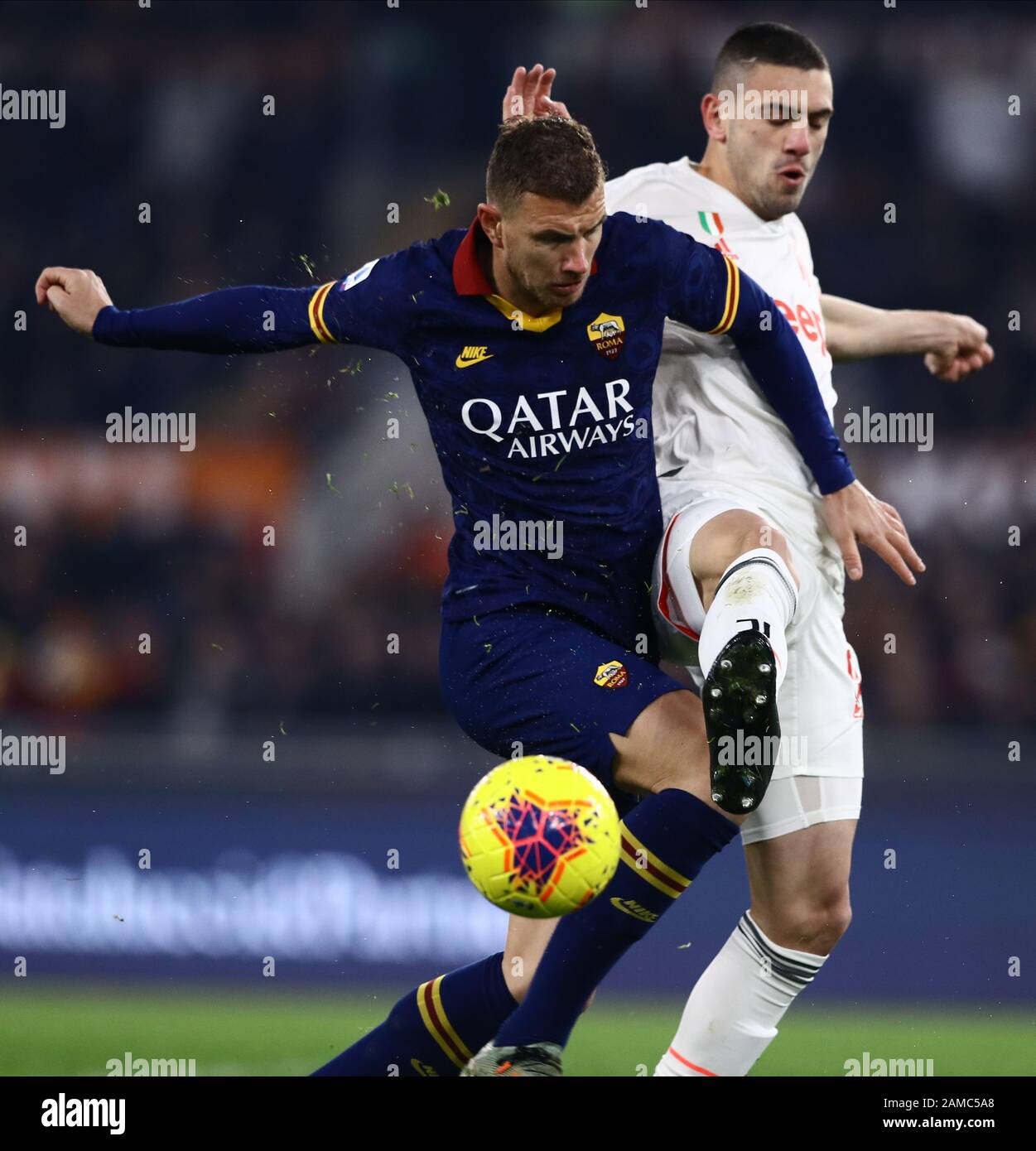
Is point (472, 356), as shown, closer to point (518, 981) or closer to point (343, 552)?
point (518, 981)

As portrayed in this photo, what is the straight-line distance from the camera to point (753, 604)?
3859 millimetres

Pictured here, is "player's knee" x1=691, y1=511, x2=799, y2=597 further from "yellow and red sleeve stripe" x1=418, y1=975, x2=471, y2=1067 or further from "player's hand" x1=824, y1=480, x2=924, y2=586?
"yellow and red sleeve stripe" x1=418, y1=975, x2=471, y2=1067

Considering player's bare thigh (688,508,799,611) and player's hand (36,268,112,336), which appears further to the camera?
player's hand (36,268,112,336)

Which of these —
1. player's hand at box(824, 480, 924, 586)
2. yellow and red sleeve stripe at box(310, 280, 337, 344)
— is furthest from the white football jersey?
yellow and red sleeve stripe at box(310, 280, 337, 344)

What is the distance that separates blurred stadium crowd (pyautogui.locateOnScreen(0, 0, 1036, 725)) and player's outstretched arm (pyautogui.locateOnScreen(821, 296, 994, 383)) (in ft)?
17.7

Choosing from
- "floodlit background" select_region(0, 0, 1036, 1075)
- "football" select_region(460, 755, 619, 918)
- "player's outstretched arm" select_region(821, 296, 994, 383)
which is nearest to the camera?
"football" select_region(460, 755, 619, 918)

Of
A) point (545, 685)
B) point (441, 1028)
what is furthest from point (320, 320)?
point (441, 1028)

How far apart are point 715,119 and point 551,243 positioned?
4.30 ft

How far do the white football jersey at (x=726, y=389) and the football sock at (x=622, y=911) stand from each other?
3.09ft

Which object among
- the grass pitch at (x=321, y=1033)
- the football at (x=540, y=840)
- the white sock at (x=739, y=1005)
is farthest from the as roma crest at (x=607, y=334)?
the grass pitch at (x=321, y=1033)

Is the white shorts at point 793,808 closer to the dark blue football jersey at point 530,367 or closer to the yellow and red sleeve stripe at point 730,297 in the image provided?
the dark blue football jersey at point 530,367

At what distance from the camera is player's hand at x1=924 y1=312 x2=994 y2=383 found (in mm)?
5520

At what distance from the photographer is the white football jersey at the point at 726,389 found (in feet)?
15.0

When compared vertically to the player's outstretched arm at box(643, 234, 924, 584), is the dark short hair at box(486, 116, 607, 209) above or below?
above
